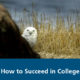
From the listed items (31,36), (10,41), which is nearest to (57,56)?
(31,36)

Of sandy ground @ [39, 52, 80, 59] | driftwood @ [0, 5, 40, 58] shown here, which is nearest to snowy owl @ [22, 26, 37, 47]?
sandy ground @ [39, 52, 80, 59]

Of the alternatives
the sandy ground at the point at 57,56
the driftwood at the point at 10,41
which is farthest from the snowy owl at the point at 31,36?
the driftwood at the point at 10,41

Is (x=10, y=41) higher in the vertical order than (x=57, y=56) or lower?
higher

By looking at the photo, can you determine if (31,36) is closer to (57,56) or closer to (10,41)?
(57,56)

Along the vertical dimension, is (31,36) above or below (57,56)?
above

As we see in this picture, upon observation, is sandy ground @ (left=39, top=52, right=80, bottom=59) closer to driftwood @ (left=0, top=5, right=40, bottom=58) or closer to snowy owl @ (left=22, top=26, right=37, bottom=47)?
snowy owl @ (left=22, top=26, right=37, bottom=47)

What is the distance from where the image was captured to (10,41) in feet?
14.6

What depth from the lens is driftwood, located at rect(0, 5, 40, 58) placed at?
4.28 m

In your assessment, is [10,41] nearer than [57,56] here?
Yes

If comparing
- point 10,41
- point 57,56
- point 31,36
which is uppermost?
point 10,41

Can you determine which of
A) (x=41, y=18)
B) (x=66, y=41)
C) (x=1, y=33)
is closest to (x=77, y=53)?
(x=66, y=41)

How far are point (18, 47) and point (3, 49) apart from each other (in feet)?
0.66

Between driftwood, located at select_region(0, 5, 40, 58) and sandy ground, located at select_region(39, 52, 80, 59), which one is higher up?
driftwood, located at select_region(0, 5, 40, 58)

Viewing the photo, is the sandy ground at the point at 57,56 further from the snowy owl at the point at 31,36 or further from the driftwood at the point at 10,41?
the driftwood at the point at 10,41
